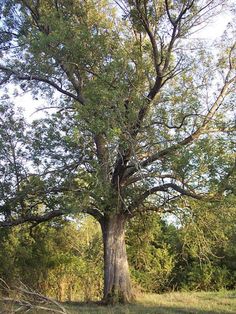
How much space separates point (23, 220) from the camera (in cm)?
1483

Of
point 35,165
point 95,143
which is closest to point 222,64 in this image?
point 95,143

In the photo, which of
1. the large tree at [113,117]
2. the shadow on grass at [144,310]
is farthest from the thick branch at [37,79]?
the shadow on grass at [144,310]

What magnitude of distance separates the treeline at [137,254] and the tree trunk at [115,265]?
1511 mm

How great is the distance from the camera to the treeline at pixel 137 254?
1553cm

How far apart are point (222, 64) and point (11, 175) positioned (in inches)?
305

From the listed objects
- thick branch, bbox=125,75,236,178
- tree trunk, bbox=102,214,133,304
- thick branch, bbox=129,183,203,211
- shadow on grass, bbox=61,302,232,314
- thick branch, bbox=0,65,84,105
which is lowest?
shadow on grass, bbox=61,302,232,314

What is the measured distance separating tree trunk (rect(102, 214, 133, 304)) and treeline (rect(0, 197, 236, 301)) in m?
1.51

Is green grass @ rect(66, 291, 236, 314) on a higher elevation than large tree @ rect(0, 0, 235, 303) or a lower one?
lower

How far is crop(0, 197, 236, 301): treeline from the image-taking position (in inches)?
611

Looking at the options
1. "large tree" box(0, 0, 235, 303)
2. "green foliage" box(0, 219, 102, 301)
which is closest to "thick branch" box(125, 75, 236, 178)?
"large tree" box(0, 0, 235, 303)

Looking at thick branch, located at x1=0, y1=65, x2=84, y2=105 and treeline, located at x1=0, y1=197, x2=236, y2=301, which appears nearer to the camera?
thick branch, located at x1=0, y1=65, x2=84, y2=105

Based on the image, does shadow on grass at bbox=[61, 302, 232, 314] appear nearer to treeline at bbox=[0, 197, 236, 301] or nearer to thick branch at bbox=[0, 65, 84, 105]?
treeline at bbox=[0, 197, 236, 301]

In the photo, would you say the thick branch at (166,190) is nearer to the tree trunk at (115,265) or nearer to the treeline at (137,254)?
the treeline at (137,254)

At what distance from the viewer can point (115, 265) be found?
48.1 ft
